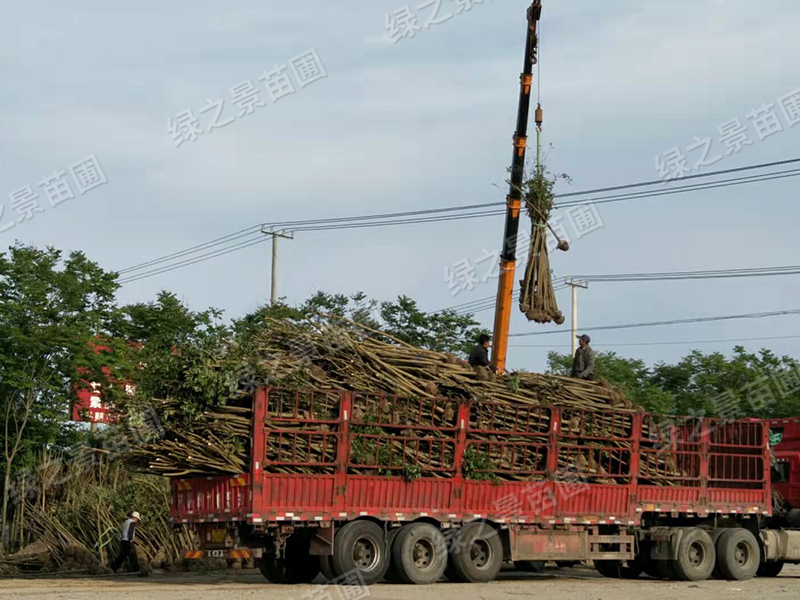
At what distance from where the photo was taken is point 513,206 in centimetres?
2116

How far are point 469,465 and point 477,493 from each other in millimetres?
487

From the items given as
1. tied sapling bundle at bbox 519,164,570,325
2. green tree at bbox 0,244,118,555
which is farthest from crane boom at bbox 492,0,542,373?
green tree at bbox 0,244,118,555

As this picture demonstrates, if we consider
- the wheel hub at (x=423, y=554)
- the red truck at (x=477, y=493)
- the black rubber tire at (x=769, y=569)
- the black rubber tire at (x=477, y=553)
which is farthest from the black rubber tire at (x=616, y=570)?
the wheel hub at (x=423, y=554)

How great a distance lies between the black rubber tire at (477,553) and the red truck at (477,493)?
23 mm

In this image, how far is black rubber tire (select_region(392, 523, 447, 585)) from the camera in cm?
1642

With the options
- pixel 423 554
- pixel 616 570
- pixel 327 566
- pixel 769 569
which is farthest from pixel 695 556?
pixel 327 566

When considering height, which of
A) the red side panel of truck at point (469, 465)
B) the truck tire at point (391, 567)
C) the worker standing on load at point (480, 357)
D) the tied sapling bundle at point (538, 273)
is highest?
the tied sapling bundle at point (538, 273)

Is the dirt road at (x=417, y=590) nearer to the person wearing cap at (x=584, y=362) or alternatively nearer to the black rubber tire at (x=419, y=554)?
the black rubber tire at (x=419, y=554)

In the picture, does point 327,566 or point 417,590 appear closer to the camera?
point 417,590

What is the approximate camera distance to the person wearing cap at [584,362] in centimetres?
1981

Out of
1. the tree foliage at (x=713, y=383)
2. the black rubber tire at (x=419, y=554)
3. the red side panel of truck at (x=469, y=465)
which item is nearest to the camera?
the red side panel of truck at (x=469, y=465)

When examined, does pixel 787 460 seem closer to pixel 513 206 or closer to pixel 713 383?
pixel 513 206

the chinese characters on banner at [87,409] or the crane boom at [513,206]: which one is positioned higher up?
the crane boom at [513,206]

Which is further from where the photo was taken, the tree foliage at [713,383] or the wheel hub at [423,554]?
the tree foliage at [713,383]
